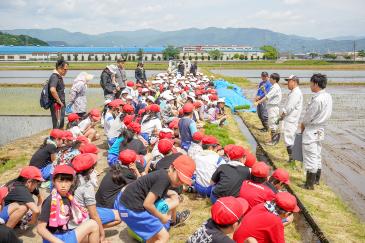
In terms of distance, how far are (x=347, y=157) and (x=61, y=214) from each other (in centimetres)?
756

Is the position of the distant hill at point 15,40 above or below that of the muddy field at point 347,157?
above

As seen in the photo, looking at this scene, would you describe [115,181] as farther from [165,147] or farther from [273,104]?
[273,104]

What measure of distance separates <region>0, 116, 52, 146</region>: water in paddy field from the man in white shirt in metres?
7.69

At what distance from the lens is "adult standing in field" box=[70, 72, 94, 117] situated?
922cm

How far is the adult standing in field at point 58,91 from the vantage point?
8.36 metres

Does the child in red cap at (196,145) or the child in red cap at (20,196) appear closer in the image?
the child in red cap at (20,196)

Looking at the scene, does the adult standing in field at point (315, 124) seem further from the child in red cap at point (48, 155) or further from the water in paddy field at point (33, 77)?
the water in paddy field at point (33, 77)

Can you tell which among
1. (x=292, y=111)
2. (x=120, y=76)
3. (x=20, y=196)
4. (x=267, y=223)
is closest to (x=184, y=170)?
(x=267, y=223)

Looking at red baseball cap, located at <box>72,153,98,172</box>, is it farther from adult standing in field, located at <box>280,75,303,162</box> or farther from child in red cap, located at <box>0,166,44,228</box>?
adult standing in field, located at <box>280,75,303,162</box>

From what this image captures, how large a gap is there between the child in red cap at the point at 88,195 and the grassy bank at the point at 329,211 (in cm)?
307

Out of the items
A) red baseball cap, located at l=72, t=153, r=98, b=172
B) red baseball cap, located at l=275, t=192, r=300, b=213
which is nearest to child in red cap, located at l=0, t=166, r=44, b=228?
red baseball cap, located at l=72, t=153, r=98, b=172

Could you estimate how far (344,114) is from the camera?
50.8ft

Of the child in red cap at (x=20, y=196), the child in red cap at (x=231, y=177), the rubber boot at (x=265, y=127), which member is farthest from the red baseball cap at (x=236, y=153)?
the rubber boot at (x=265, y=127)

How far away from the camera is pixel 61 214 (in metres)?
3.76
